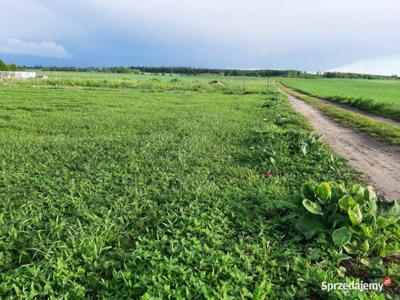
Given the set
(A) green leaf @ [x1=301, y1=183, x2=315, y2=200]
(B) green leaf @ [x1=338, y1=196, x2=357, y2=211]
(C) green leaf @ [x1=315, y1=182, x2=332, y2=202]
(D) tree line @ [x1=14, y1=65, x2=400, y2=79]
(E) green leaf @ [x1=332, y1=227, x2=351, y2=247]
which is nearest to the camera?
(E) green leaf @ [x1=332, y1=227, x2=351, y2=247]

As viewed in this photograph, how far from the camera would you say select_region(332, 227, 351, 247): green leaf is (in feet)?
10.0

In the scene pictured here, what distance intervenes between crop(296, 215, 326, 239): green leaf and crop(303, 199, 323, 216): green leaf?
10 cm

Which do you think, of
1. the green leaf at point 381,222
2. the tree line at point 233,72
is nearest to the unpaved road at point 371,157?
the green leaf at point 381,222

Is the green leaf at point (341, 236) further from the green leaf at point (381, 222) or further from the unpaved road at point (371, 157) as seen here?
the unpaved road at point (371, 157)

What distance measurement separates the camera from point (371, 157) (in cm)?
762

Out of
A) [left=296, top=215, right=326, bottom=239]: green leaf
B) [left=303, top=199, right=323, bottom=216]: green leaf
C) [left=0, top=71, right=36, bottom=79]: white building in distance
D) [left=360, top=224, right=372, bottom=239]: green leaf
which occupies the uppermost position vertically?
[left=0, top=71, right=36, bottom=79]: white building in distance

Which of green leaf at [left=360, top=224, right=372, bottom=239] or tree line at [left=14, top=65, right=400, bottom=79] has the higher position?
tree line at [left=14, top=65, right=400, bottom=79]

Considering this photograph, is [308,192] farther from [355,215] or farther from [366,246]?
[366,246]

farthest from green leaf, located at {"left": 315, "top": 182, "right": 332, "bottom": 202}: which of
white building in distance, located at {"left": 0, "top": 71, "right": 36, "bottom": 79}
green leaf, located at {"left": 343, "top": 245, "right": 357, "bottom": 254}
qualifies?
white building in distance, located at {"left": 0, "top": 71, "right": 36, "bottom": 79}

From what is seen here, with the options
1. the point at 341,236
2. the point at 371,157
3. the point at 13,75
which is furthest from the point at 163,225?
the point at 13,75

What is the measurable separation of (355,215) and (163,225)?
2.10 meters

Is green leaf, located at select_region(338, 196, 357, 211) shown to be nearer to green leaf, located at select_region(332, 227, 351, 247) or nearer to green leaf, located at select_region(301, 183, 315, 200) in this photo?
green leaf, located at select_region(332, 227, 351, 247)

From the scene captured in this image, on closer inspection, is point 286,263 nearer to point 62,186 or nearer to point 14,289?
point 14,289

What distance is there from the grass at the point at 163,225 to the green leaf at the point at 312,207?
309 millimetres
